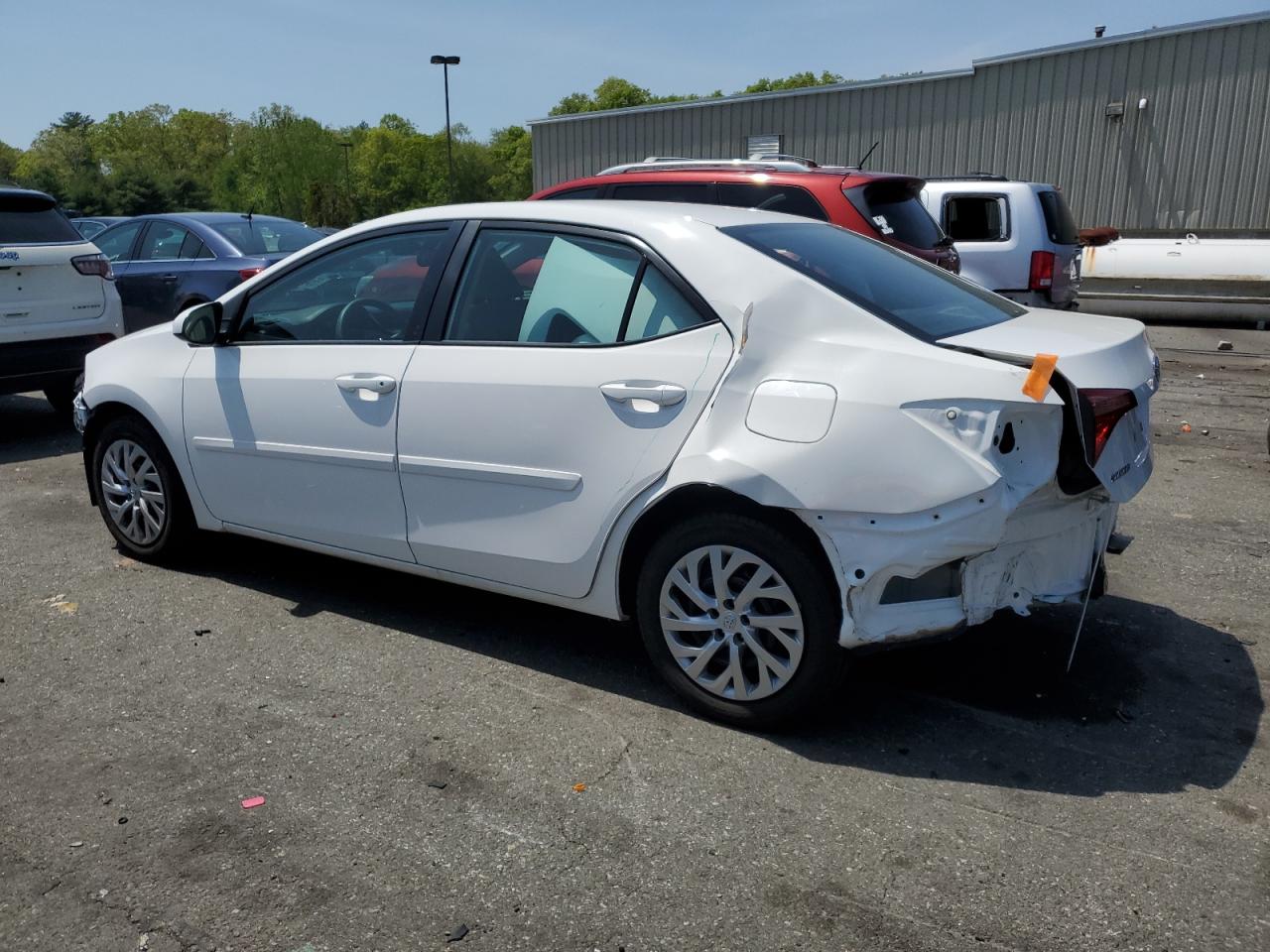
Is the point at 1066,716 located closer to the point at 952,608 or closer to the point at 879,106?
the point at 952,608

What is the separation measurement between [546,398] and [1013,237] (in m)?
9.18

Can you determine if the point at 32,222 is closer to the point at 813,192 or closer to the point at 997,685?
the point at 813,192

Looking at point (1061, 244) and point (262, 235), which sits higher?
point (262, 235)

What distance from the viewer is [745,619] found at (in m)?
3.57

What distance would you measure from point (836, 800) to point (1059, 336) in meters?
1.68

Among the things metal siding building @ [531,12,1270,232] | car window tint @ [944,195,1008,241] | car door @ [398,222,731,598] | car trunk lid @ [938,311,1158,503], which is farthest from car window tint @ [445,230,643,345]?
metal siding building @ [531,12,1270,232]

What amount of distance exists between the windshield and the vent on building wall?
725 inches

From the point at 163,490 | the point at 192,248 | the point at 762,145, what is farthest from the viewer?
the point at 762,145

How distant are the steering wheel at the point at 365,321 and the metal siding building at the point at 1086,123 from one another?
906 inches

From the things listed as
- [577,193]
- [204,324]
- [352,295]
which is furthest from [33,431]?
[352,295]

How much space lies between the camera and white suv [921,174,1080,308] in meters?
11.6

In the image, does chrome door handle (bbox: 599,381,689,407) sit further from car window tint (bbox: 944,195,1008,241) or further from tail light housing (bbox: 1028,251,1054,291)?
car window tint (bbox: 944,195,1008,241)

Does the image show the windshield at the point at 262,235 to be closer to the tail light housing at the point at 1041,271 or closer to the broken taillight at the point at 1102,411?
the tail light housing at the point at 1041,271

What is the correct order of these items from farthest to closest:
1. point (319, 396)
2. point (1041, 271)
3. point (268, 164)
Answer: point (268, 164) → point (1041, 271) → point (319, 396)
